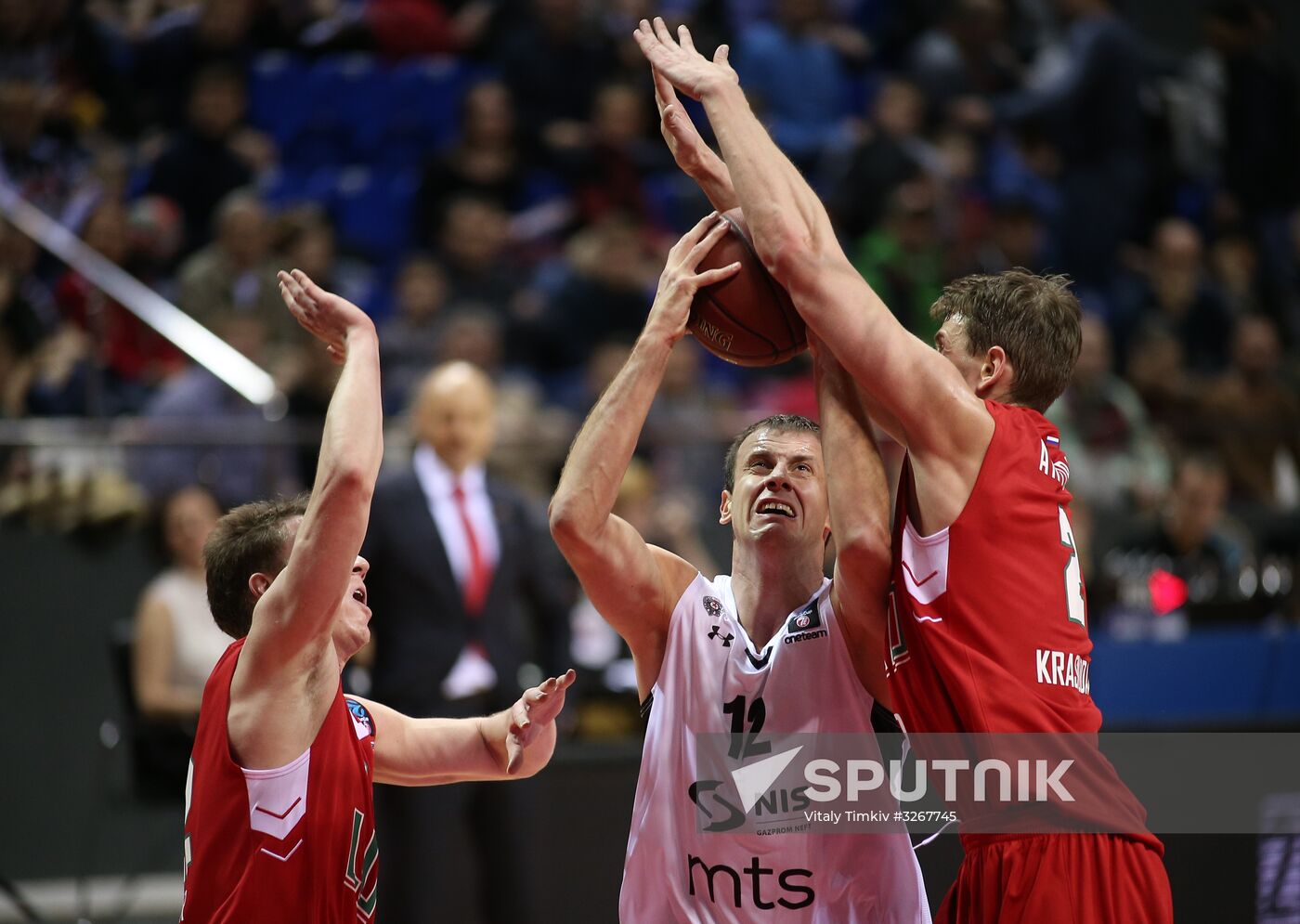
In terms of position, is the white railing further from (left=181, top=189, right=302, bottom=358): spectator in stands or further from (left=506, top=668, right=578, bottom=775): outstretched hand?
(left=506, top=668, right=578, bottom=775): outstretched hand

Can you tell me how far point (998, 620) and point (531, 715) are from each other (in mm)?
1102

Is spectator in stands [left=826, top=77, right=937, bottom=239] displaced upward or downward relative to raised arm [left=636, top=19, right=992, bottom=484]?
upward

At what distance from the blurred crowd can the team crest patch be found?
3.95 meters

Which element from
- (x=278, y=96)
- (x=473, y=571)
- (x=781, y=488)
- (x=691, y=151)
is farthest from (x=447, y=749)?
(x=278, y=96)

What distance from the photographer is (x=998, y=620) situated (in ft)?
11.1

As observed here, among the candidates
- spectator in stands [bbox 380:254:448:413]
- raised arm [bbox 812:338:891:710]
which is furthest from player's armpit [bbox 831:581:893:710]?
spectator in stands [bbox 380:254:448:413]

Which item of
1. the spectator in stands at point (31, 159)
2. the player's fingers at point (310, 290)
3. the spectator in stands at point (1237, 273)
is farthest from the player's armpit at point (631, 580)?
the spectator in stands at point (1237, 273)

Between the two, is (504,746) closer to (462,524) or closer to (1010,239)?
(462,524)

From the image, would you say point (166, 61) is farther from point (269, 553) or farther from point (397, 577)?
point (269, 553)

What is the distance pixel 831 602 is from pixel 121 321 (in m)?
6.18

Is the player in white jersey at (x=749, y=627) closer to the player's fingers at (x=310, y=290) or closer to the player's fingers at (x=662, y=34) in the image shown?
the player's fingers at (x=662, y=34)

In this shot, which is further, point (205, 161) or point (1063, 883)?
point (205, 161)

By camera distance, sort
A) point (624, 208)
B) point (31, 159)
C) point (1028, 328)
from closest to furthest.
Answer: point (1028, 328) < point (31, 159) < point (624, 208)

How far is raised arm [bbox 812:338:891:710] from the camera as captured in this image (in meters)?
3.49
